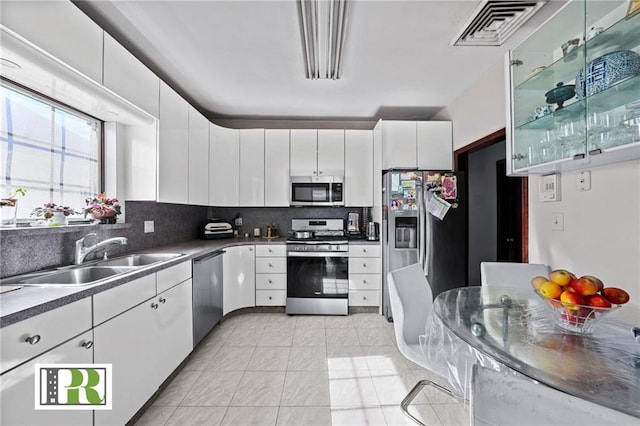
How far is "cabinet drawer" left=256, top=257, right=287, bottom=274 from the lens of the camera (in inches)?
135

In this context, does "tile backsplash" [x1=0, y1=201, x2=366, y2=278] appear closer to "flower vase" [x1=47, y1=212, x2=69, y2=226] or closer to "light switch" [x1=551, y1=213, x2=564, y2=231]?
"flower vase" [x1=47, y1=212, x2=69, y2=226]

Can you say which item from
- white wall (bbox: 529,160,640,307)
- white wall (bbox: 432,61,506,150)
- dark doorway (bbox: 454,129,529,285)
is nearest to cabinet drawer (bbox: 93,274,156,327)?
white wall (bbox: 529,160,640,307)

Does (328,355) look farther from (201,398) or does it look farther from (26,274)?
(26,274)

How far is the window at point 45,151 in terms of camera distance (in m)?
1.59

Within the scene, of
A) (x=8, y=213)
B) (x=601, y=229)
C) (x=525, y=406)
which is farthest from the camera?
(x=601, y=229)

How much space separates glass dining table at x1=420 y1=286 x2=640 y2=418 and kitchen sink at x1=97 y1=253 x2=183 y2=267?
6.72ft

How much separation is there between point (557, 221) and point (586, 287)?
1164 millimetres

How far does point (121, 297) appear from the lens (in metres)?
1.49

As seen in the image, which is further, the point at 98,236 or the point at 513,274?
the point at 98,236

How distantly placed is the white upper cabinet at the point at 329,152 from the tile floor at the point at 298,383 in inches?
77.7

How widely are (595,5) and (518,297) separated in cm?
158

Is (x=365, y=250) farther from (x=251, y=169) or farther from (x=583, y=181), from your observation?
(x=583, y=181)

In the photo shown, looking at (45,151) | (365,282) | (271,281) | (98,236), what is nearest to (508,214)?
(365,282)

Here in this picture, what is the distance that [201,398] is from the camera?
1.90 metres
